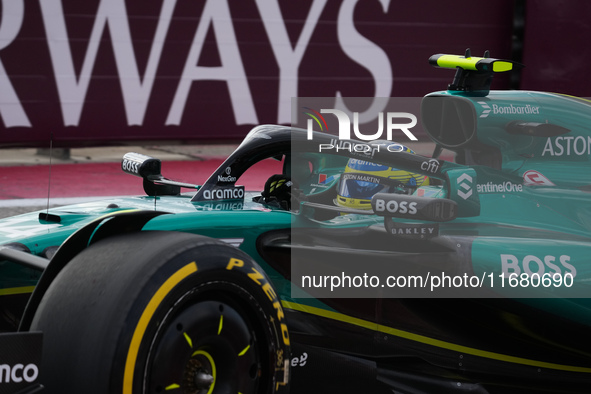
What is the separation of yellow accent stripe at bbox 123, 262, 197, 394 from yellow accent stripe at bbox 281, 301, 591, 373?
0.78 m

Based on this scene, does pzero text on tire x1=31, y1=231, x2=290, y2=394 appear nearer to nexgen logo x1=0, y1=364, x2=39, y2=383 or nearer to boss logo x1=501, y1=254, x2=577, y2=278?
nexgen logo x1=0, y1=364, x2=39, y2=383

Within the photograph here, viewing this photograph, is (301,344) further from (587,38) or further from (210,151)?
(587,38)

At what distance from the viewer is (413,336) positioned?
3.06 m

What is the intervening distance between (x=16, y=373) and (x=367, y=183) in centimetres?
184

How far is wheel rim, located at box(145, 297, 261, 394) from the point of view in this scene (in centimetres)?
216

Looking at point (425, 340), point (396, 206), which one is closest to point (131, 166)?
point (396, 206)

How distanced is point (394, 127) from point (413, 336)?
94cm

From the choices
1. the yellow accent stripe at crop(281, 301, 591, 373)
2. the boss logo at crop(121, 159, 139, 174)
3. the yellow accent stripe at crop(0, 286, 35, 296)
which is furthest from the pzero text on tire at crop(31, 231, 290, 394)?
the boss logo at crop(121, 159, 139, 174)

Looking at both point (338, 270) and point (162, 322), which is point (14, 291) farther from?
point (338, 270)

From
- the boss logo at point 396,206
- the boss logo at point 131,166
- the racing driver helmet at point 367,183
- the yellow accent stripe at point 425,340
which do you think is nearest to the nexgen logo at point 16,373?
the yellow accent stripe at point 425,340

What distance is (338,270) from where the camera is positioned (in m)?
3.01

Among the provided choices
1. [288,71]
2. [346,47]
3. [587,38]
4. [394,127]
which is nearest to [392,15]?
[346,47]

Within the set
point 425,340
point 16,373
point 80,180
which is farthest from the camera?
point 80,180

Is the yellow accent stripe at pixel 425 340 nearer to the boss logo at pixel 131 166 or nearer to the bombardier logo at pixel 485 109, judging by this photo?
the bombardier logo at pixel 485 109
